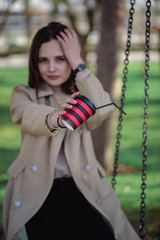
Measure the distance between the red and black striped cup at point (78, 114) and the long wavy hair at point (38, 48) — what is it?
0.65 m

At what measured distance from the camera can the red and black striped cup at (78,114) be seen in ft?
5.98

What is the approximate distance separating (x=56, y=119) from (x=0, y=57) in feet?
61.2

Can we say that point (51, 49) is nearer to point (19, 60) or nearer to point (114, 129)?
point (114, 129)

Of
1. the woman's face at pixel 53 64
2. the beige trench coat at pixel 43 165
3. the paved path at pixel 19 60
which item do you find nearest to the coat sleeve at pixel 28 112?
the beige trench coat at pixel 43 165

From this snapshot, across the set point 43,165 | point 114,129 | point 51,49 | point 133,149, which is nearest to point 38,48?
point 51,49

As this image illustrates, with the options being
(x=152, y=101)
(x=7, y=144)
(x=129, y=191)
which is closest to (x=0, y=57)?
(x=152, y=101)

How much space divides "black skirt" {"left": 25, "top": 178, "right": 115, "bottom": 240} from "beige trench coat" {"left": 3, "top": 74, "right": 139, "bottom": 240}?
0.06 meters

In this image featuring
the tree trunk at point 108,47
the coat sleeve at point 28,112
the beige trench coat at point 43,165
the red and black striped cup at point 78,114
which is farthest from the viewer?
the tree trunk at point 108,47

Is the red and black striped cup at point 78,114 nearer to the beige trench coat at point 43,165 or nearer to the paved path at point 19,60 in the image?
the beige trench coat at point 43,165

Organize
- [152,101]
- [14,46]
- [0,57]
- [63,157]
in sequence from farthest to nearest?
[14,46] → [0,57] → [152,101] → [63,157]

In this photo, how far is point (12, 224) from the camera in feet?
7.24

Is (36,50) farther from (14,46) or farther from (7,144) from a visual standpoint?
(14,46)

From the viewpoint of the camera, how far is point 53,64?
2.37 meters

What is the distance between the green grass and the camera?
12.3 ft
